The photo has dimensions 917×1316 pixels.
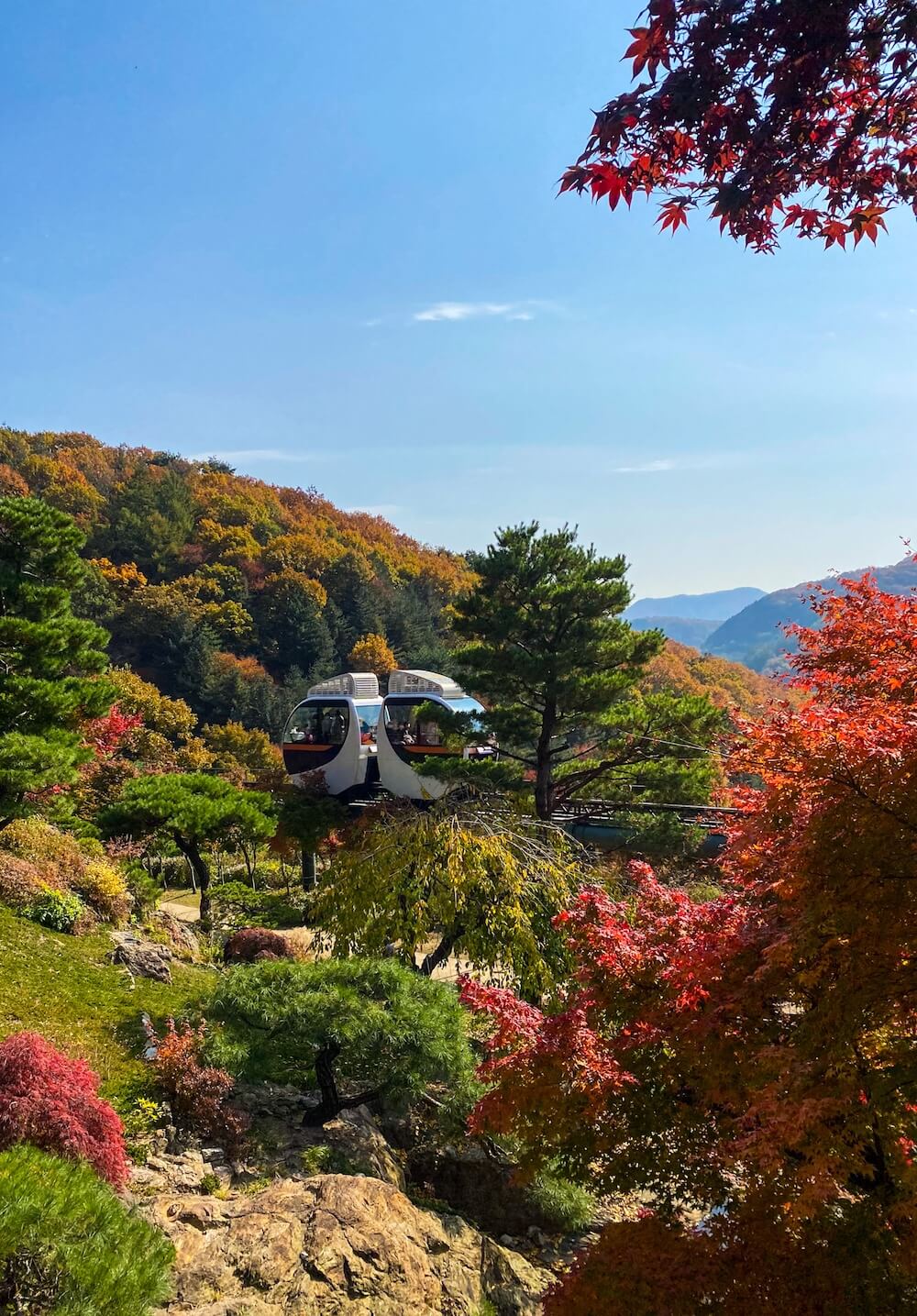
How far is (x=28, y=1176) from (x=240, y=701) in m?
38.8

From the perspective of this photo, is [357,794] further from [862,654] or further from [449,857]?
[862,654]

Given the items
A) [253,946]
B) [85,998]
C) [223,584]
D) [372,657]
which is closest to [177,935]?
[253,946]

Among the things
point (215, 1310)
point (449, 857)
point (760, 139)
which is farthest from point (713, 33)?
point (449, 857)

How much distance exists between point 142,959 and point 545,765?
338 inches

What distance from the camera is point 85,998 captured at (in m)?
7.46

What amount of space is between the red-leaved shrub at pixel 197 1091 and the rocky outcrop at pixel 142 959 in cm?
258

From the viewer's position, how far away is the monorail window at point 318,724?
20.2 metres

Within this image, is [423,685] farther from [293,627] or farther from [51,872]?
[293,627]

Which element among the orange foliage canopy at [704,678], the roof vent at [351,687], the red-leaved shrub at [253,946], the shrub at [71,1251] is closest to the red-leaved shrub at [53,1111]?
the shrub at [71,1251]

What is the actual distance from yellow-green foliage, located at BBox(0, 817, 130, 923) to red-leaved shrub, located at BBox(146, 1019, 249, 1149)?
4.40 meters

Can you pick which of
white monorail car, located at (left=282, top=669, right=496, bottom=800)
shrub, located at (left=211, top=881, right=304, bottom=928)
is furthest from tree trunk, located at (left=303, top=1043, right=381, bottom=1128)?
white monorail car, located at (left=282, top=669, right=496, bottom=800)

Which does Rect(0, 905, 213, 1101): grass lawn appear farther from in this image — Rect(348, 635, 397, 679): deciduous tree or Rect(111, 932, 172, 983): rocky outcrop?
Rect(348, 635, 397, 679): deciduous tree

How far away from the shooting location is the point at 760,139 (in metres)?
2.18

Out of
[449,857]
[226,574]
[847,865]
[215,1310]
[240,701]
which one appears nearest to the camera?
[847,865]
